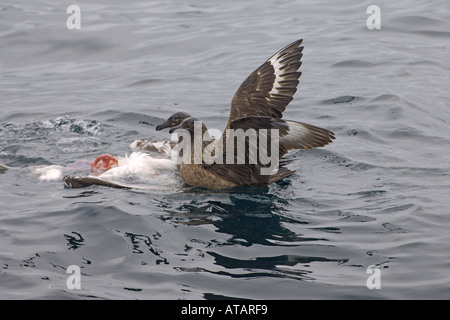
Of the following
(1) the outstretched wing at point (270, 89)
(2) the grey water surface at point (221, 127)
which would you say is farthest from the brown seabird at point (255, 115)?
(2) the grey water surface at point (221, 127)

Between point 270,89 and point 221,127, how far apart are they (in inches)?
100

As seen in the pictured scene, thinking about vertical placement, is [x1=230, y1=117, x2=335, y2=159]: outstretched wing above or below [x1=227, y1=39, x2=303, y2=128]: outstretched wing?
below

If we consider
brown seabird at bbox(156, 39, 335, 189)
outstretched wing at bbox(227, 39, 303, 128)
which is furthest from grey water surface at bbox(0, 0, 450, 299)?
outstretched wing at bbox(227, 39, 303, 128)

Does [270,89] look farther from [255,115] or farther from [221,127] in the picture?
[221,127]

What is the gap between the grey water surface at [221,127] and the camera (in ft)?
17.2

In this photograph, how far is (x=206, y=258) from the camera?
553 cm

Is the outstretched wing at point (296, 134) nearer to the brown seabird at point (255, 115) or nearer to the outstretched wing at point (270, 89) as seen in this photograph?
the brown seabird at point (255, 115)

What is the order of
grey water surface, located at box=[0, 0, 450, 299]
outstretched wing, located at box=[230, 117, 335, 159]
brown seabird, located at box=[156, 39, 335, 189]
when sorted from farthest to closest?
brown seabird, located at box=[156, 39, 335, 189] → outstretched wing, located at box=[230, 117, 335, 159] → grey water surface, located at box=[0, 0, 450, 299]

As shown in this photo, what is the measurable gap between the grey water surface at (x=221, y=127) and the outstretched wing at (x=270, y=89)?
2.83 feet

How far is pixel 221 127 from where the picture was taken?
970cm

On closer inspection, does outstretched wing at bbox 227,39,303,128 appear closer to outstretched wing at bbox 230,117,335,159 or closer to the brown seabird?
the brown seabird

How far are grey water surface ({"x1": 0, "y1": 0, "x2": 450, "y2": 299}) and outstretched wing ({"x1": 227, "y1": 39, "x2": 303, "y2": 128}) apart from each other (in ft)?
2.83

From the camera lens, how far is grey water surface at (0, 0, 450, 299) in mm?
5230

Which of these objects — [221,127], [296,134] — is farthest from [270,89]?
[221,127]
